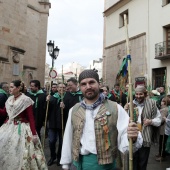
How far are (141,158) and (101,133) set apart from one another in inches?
80.1

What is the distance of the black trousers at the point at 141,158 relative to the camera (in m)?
4.09

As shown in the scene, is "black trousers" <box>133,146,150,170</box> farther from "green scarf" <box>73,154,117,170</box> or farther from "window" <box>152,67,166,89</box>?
"window" <box>152,67,166,89</box>

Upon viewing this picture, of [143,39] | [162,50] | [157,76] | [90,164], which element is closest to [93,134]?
[90,164]

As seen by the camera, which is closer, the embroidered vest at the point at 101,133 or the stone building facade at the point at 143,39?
the embroidered vest at the point at 101,133

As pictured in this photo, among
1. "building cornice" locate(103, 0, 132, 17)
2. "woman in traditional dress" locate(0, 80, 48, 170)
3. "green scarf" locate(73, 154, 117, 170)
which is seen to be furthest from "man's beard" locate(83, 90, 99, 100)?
"building cornice" locate(103, 0, 132, 17)

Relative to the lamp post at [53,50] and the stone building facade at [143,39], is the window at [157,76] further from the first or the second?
the lamp post at [53,50]

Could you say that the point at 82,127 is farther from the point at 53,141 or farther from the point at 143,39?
the point at 143,39

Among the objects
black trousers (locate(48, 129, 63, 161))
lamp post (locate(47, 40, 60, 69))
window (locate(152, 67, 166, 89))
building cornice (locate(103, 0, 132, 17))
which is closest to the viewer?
black trousers (locate(48, 129, 63, 161))

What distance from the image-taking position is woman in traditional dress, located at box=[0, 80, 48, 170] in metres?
4.46

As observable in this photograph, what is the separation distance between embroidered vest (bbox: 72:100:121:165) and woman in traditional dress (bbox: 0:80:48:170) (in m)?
2.12

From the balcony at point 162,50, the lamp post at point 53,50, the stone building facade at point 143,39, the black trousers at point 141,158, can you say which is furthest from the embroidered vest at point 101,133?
the balcony at point 162,50

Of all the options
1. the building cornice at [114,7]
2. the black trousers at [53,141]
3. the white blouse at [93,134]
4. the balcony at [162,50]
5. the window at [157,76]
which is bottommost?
the black trousers at [53,141]

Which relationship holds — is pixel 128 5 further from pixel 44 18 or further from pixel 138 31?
pixel 44 18

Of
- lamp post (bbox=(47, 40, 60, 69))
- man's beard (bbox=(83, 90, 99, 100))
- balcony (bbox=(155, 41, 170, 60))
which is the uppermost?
balcony (bbox=(155, 41, 170, 60))
